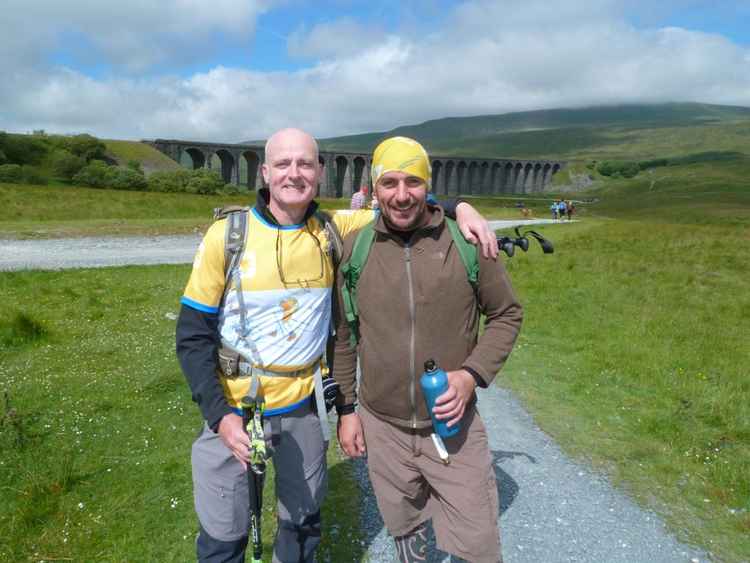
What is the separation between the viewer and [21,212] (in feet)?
127

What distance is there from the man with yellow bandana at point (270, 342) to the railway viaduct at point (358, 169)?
68.7 metres

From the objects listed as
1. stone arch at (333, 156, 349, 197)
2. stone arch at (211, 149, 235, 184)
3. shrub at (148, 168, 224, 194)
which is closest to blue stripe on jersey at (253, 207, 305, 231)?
shrub at (148, 168, 224, 194)

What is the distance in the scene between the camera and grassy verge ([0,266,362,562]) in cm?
445

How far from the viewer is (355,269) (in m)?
3.24

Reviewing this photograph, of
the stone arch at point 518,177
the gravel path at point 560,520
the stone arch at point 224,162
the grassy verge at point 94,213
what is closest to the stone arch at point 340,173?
the stone arch at point 224,162

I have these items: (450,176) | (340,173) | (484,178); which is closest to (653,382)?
(340,173)

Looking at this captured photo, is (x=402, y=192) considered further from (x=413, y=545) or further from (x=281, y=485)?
(x=413, y=545)

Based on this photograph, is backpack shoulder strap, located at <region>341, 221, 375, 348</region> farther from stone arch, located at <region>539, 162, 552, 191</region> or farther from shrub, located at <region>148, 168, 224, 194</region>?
stone arch, located at <region>539, 162, 552, 191</region>

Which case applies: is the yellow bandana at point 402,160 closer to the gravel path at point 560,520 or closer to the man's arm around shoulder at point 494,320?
the man's arm around shoulder at point 494,320

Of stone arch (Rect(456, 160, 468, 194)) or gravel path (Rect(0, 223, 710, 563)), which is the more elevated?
stone arch (Rect(456, 160, 468, 194))

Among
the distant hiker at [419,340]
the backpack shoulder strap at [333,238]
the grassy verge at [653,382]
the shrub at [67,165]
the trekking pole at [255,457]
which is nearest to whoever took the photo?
the trekking pole at [255,457]

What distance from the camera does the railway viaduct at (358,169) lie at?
101 meters

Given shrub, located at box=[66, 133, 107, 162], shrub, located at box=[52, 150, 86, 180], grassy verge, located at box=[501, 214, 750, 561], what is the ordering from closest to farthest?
1. grassy verge, located at box=[501, 214, 750, 561]
2. shrub, located at box=[52, 150, 86, 180]
3. shrub, located at box=[66, 133, 107, 162]

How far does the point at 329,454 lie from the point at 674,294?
12.5 meters
